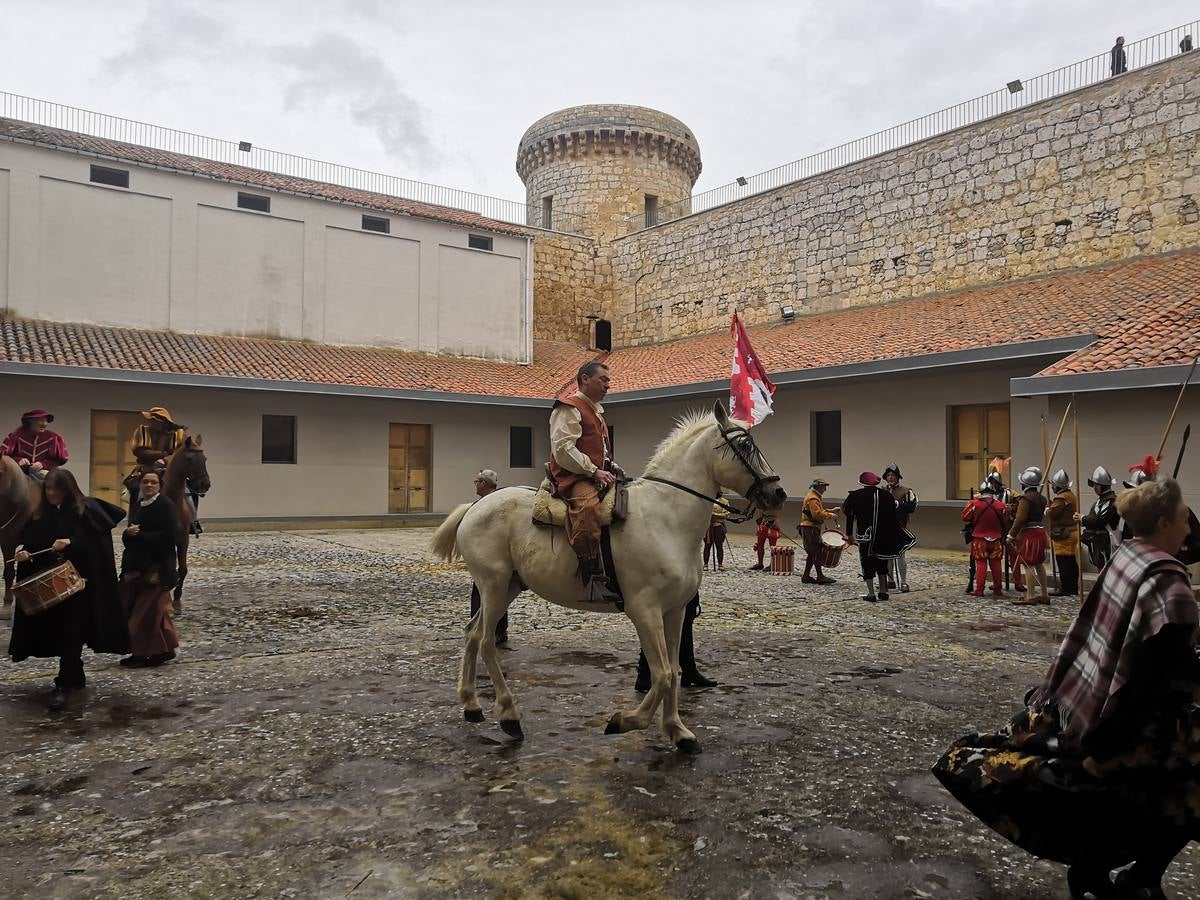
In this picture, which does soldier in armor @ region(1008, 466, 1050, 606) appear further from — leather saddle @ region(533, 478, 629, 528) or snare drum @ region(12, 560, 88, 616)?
snare drum @ region(12, 560, 88, 616)

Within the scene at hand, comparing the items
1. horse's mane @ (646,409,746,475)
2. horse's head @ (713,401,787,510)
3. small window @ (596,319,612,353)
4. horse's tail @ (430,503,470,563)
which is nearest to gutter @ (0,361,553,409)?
small window @ (596,319,612,353)

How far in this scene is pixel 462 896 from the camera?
110 inches

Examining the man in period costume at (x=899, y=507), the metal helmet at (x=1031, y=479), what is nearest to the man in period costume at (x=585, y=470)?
the man in period costume at (x=899, y=507)

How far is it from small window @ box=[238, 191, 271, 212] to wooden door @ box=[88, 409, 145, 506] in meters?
6.61

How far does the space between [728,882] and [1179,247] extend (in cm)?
1843

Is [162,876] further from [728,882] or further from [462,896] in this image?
[728,882]

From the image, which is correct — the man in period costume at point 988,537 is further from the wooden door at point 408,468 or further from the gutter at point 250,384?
the wooden door at point 408,468

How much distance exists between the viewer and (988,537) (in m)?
10.2

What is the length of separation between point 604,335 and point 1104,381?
20.8 meters

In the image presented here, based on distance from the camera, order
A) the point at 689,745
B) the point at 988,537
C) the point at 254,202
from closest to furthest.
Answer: the point at 689,745 → the point at 988,537 → the point at 254,202

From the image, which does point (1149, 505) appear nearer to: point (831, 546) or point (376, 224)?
point (831, 546)

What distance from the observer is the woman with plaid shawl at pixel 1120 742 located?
92.4 inches

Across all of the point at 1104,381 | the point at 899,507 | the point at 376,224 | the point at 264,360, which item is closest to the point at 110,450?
the point at 264,360

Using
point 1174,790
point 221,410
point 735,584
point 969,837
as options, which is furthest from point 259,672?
point 221,410
